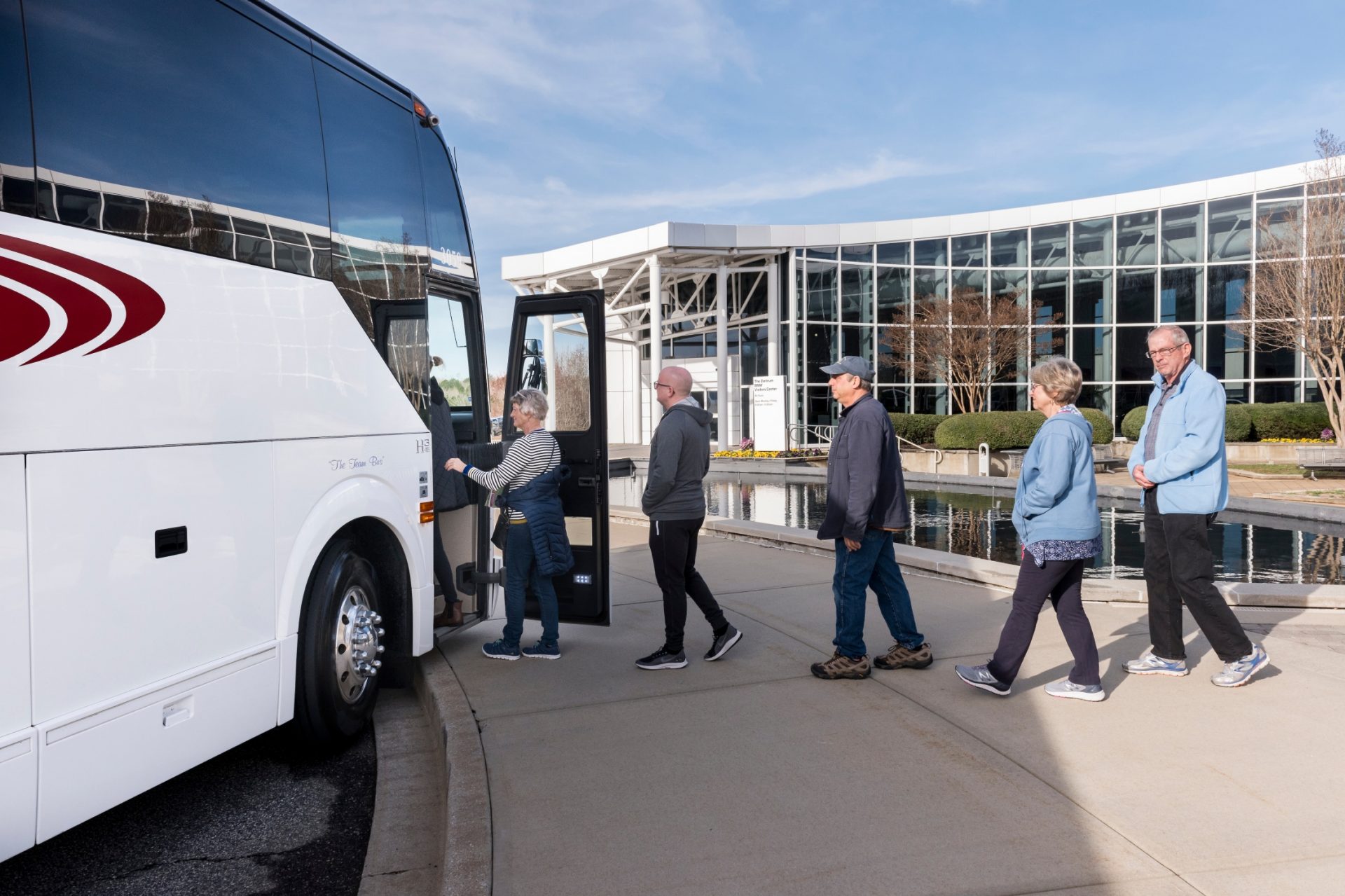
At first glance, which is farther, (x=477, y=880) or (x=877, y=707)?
(x=877, y=707)

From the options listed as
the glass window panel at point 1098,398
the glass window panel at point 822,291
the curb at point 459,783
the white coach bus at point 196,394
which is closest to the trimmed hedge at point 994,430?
the glass window panel at point 822,291

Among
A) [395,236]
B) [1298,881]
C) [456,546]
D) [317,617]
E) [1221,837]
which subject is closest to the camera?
[1298,881]

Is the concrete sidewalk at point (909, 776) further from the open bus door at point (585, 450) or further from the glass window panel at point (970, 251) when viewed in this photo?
the glass window panel at point (970, 251)

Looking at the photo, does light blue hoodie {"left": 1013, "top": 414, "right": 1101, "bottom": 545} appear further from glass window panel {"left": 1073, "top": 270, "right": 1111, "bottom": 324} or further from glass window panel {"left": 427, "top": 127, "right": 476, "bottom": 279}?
glass window panel {"left": 1073, "top": 270, "right": 1111, "bottom": 324}

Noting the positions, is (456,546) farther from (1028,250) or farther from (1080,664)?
(1028,250)

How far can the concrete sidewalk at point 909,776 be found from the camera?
315 centimetres

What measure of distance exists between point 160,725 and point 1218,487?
4.87 meters

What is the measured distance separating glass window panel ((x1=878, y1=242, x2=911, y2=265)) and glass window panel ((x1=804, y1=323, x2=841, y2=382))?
2.89 m

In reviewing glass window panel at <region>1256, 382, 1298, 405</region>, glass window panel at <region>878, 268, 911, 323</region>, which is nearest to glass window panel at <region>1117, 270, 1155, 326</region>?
glass window panel at <region>1256, 382, 1298, 405</region>

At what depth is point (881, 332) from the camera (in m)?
33.7

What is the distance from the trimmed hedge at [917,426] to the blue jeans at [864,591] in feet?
77.5

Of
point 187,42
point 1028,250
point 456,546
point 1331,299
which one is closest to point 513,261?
point 1028,250

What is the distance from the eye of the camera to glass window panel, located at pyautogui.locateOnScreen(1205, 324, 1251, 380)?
31.7m

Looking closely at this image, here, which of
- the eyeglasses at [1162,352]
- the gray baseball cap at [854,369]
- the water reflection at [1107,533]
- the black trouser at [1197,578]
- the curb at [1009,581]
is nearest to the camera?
the black trouser at [1197,578]
